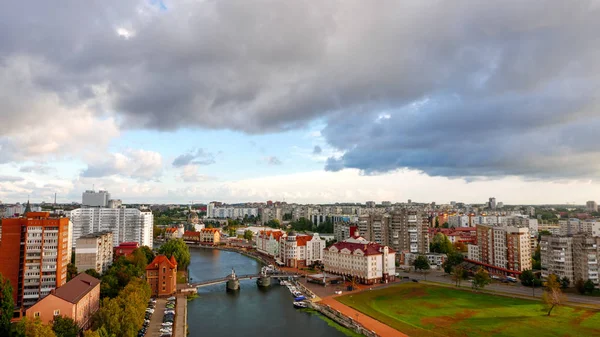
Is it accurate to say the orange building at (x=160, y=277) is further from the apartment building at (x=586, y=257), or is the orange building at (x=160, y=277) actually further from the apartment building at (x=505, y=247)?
the apartment building at (x=586, y=257)

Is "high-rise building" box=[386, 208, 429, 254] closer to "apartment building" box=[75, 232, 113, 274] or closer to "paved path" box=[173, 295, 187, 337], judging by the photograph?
"paved path" box=[173, 295, 187, 337]

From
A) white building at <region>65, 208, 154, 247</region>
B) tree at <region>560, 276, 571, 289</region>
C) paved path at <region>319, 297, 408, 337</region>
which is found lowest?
paved path at <region>319, 297, 408, 337</region>

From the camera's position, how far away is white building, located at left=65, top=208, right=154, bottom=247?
61406 millimetres

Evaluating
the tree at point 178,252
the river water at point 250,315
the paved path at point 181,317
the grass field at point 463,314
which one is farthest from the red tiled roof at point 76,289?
the tree at point 178,252

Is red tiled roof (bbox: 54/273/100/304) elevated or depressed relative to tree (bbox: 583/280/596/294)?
elevated

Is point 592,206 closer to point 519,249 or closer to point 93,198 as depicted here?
point 519,249

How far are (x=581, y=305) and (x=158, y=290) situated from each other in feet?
114

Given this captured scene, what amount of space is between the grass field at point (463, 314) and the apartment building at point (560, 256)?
8.88m

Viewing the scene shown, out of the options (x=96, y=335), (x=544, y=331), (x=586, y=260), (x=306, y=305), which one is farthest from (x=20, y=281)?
(x=586, y=260)

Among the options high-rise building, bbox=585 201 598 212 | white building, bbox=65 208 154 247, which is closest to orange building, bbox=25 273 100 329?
white building, bbox=65 208 154 247

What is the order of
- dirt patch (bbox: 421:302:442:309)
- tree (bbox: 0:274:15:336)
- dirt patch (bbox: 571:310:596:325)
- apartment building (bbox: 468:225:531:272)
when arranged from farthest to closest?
apartment building (bbox: 468:225:531:272), dirt patch (bbox: 421:302:442:309), dirt patch (bbox: 571:310:596:325), tree (bbox: 0:274:15:336)

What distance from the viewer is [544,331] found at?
1006 inches

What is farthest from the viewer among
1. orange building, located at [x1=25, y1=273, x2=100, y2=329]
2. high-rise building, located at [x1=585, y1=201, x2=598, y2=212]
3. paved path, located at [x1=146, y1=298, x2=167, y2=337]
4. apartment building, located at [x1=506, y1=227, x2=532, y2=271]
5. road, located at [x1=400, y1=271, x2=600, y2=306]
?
high-rise building, located at [x1=585, y1=201, x2=598, y2=212]

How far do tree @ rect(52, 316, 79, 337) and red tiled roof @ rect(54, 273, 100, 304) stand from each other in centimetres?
179
